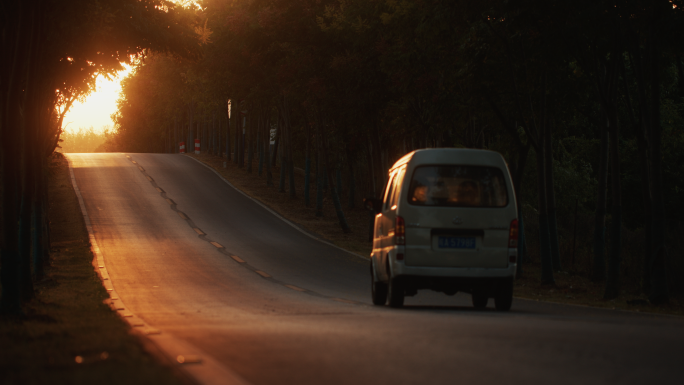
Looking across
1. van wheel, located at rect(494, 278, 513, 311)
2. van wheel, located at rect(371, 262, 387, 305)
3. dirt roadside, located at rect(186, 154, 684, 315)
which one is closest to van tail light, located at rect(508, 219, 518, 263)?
van wheel, located at rect(494, 278, 513, 311)

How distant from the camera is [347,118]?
3102 cm

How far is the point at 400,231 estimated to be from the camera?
1145 cm

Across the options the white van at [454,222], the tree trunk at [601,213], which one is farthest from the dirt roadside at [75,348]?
the tree trunk at [601,213]

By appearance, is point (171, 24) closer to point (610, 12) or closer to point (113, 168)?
point (610, 12)

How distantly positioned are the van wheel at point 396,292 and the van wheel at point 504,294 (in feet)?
4.80

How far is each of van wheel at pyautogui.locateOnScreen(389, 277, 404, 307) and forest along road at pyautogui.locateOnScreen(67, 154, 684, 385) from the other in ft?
0.71

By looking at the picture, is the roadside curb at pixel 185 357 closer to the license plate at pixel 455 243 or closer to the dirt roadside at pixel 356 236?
the license plate at pixel 455 243

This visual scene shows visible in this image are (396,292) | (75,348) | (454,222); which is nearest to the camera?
(75,348)

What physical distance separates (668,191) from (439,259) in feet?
83.9

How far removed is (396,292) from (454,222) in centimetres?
152

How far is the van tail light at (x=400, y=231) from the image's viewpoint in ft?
37.4

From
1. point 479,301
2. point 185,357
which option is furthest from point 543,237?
point 185,357

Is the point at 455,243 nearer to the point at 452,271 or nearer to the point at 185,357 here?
the point at 452,271

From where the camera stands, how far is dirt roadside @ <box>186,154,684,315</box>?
644 inches
